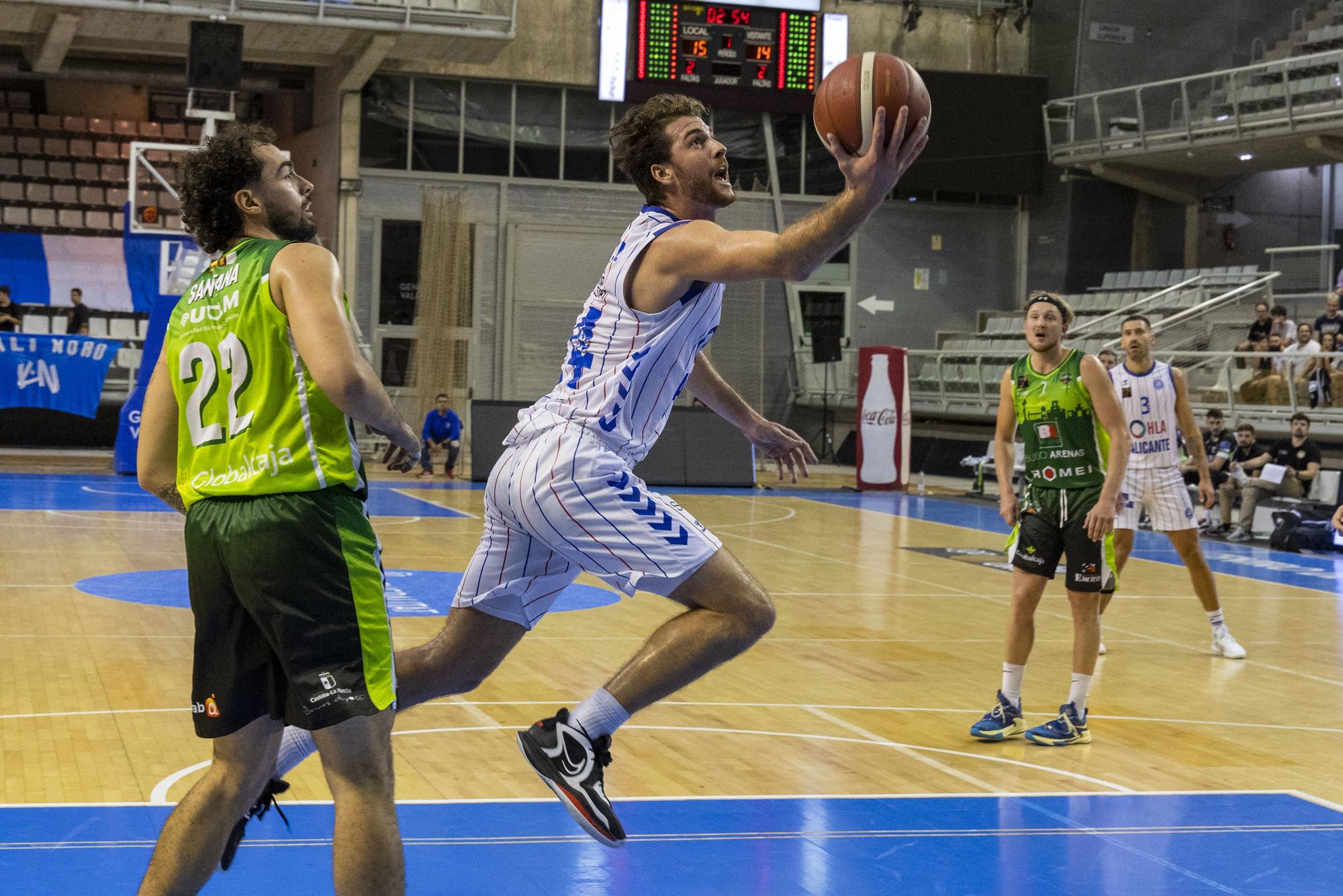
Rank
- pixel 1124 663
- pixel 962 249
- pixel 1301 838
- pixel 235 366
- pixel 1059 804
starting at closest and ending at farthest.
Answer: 1. pixel 235 366
2. pixel 1301 838
3. pixel 1059 804
4. pixel 1124 663
5. pixel 962 249

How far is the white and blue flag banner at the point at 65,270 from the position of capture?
72.5 ft

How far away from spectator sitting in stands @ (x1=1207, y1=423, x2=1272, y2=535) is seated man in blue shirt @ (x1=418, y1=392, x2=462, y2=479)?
31.1ft

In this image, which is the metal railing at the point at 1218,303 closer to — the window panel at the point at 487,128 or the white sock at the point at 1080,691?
the window panel at the point at 487,128

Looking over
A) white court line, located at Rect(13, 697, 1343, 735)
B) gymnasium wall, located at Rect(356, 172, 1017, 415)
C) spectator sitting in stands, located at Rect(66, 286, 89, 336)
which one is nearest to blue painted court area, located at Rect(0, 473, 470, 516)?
spectator sitting in stands, located at Rect(66, 286, 89, 336)

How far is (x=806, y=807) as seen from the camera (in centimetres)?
486

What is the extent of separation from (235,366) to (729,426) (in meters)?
17.0

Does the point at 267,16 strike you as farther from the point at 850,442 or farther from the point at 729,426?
the point at 850,442

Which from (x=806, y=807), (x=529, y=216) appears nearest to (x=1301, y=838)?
(x=806, y=807)

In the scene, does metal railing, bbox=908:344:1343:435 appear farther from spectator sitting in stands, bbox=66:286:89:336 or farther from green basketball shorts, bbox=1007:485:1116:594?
spectator sitting in stands, bbox=66:286:89:336

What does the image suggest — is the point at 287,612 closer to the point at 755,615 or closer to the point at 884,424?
the point at 755,615

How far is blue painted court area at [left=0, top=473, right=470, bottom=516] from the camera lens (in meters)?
14.1

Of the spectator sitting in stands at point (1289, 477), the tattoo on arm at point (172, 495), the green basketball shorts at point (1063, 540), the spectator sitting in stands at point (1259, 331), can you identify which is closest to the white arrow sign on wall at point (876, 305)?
the spectator sitting in stands at point (1259, 331)

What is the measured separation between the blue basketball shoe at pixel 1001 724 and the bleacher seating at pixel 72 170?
62.9ft

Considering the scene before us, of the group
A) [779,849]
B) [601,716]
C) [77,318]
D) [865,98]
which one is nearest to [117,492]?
[77,318]
